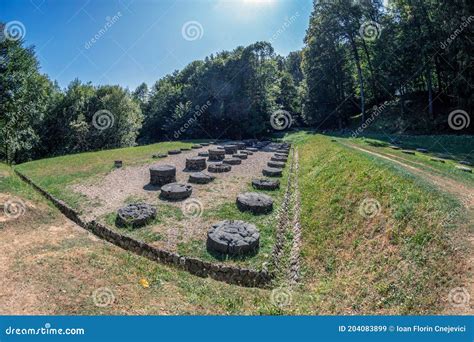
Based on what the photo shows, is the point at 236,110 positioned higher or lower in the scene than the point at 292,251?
higher

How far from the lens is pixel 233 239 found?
9250 millimetres

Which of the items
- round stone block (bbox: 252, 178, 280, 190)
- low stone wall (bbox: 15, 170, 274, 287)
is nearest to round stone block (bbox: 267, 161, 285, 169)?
round stone block (bbox: 252, 178, 280, 190)

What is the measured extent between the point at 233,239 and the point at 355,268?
360 centimetres

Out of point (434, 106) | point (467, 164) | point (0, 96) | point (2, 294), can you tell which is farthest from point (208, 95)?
point (2, 294)

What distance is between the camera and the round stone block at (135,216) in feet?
35.4

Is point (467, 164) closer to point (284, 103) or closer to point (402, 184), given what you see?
point (402, 184)

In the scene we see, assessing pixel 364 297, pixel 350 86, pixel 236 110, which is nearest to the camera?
pixel 364 297

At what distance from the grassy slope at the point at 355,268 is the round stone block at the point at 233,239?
131 cm

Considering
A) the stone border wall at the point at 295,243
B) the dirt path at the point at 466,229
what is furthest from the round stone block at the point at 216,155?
the dirt path at the point at 466,229

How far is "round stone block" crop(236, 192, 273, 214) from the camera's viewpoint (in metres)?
12.3

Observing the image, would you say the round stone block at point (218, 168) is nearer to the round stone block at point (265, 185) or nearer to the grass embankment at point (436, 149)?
the round stone block at point (265, 185)

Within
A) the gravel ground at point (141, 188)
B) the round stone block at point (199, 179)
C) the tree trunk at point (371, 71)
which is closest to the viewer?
the gravel ground at point (141, 188)

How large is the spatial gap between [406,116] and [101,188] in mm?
34193

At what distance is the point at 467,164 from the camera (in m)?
16.7
